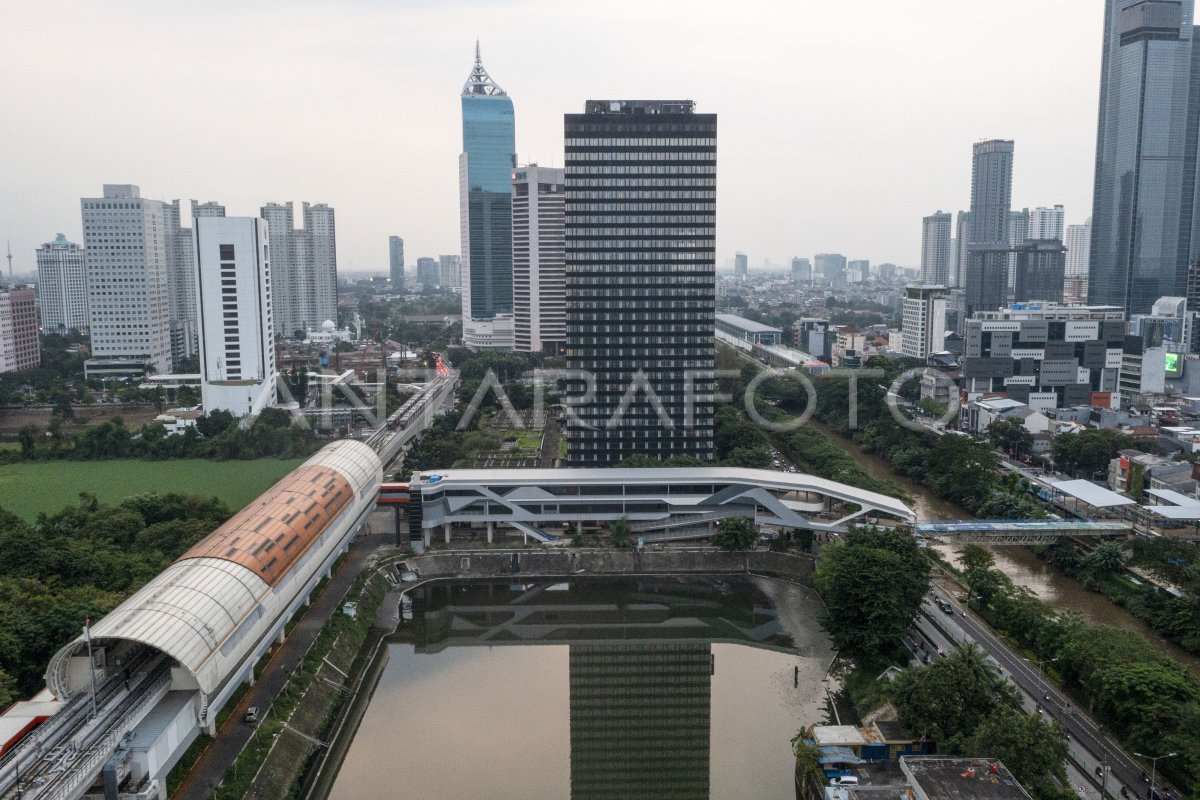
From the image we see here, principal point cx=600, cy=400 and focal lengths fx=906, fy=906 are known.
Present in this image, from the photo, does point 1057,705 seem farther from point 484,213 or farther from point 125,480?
point 484,213

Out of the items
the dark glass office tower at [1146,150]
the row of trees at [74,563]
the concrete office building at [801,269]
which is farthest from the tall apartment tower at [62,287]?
the concrete office building at [801,269]

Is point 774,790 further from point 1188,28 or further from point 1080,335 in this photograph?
point 1188,28

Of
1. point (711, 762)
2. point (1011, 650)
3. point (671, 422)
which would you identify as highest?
point (671, 422)

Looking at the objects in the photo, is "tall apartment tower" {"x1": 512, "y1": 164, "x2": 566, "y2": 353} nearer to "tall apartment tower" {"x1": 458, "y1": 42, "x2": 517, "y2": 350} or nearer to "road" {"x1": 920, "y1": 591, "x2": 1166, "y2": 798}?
"tall apartment tower" {"x1": 458, "y1": 42, "x2": 517, "y2": 350}

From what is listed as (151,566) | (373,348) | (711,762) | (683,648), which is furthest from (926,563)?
(373,348)

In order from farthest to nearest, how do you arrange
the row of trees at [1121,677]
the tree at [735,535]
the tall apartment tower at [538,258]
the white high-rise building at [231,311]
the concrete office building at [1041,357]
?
the tall apartment tower at [538,258] → the concrete office building at [1041,357] → the white high-rise building at [231,311] → the tree at [735,535] → the row of trees at [1121,677]

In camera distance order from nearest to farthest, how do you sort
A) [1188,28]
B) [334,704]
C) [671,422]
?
1. [334,704]
2. [671,422]
3. [1188,28]

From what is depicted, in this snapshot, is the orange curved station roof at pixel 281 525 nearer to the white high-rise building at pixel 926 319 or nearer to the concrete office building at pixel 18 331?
the concrete office building at pixel 18 331
